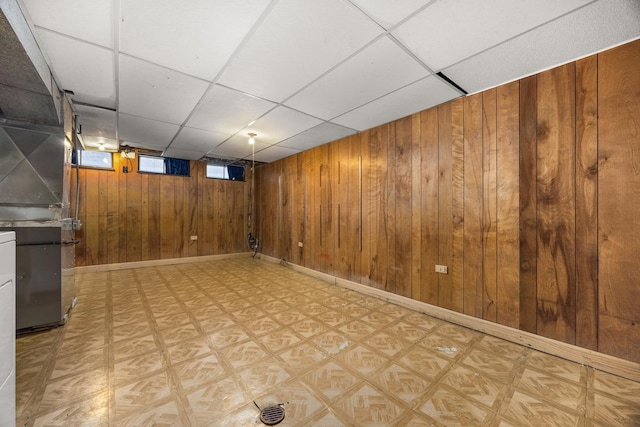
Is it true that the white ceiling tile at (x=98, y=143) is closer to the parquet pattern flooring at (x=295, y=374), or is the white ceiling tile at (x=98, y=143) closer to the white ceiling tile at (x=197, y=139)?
the white ceiling tile at (x=197, y=139)

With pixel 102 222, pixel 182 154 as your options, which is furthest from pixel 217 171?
pixel 102 222

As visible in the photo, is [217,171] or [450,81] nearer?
[450,81]

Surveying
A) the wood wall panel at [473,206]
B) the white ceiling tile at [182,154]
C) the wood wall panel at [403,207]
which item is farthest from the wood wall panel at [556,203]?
the white ceiling tile at [182,154]

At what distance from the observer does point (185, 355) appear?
2.05m

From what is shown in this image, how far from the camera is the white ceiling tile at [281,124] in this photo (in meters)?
3.18

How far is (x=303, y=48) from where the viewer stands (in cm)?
191

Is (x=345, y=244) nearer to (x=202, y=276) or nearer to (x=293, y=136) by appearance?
(x=293, y=136)

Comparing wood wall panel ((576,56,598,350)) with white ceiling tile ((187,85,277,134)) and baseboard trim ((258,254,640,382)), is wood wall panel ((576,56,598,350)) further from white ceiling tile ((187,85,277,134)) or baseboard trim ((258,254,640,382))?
white ceiling tile ((187,85,277,134))

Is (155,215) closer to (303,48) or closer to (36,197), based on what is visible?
(36,197)

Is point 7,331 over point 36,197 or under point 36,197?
under

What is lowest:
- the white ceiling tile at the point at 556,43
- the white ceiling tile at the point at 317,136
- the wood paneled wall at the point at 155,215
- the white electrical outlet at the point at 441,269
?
the white electrical outlet at the point at 441,269

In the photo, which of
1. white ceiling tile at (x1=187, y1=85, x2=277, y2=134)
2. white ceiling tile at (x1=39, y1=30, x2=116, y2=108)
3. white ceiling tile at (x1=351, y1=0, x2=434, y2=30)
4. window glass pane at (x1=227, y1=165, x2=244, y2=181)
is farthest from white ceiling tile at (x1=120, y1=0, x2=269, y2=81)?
window glass pane at (x1=227, y1=165, x2=244, y2=181)

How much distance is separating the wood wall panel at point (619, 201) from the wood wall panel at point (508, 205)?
524mm

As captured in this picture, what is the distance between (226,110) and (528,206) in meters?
3.44
